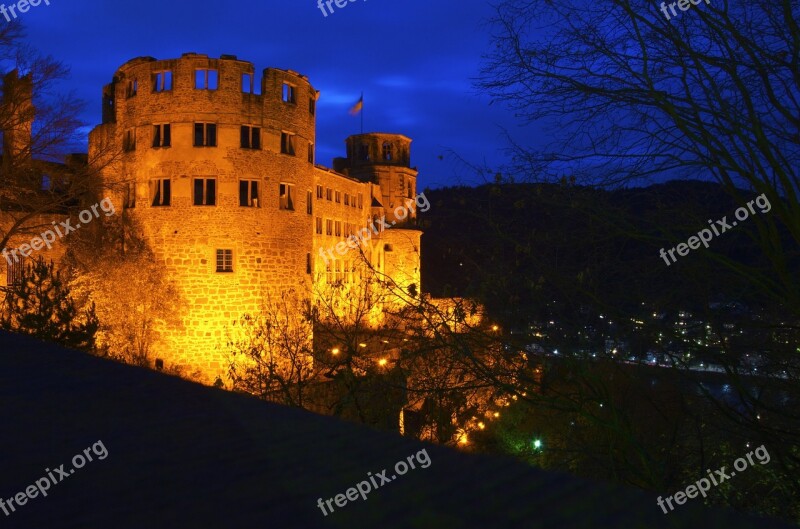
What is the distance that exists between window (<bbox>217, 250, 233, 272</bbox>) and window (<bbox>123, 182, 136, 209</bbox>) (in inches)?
147

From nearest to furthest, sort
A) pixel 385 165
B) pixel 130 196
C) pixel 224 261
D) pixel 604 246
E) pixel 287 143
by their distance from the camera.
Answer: pixel 604 246
pixel 224 261
pixel 130 196
pixel 287 143
pixel 385 165

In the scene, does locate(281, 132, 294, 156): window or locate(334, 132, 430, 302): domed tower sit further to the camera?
locate(334, 132, 430, 302): domed tower

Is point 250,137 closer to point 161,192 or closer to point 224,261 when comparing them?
point 161,192

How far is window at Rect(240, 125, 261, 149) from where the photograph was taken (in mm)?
22969

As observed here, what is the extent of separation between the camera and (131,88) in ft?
78.1

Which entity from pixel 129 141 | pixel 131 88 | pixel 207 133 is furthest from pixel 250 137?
pixel 131 88

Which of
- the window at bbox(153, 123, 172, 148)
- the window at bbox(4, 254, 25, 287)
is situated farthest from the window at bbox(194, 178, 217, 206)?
the window at bbox(4, 254, 25, 287)

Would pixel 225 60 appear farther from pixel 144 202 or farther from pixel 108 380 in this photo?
pixel 108 380

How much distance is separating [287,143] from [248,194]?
2.44 meters

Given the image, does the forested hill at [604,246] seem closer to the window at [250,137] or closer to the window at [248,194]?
the window at [248,194]

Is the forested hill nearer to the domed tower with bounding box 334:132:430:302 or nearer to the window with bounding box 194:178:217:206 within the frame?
the window with bounding box 194:178:217:206

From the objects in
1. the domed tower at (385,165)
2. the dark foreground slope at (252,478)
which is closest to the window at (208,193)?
the dark foreground slope at (252,478)

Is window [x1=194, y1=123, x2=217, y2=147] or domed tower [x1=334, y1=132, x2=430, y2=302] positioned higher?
domed tower [x1=334, y1=132, x2=430, y2=302]

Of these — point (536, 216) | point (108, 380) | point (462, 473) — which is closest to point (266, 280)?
point (536, 216)
